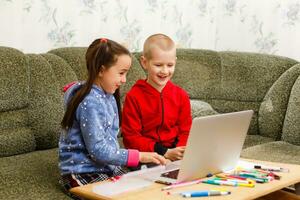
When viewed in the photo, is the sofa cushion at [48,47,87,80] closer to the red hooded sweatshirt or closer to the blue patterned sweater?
the red hooded sweatshirt

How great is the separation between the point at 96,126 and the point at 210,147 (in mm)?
389

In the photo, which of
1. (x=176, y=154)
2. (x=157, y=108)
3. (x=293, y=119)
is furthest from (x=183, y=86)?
(x=176, y=154)

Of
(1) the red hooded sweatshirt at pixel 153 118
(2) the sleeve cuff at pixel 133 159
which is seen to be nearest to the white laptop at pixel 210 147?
(2) the sleeve cuff at pixel 133 159

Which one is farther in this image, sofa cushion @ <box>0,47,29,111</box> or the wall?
the wall

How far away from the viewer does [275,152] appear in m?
2.58

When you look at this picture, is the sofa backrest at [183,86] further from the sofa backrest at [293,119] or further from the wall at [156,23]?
the wall at [156,23]

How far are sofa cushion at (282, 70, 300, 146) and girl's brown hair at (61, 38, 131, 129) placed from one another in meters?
1.28

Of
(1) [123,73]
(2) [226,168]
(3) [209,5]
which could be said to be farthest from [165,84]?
(3) [209,5]

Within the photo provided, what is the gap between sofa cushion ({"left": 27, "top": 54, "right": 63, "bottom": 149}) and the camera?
2.41 metres

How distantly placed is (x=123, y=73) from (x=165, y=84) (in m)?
0.36

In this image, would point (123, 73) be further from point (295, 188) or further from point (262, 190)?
point (295, 188)

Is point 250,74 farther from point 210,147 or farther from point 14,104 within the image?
point 210,147

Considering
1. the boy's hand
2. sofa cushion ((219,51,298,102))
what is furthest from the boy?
sofa cushion ((219,51,298,102))

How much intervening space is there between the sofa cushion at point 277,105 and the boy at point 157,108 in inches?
34.4
